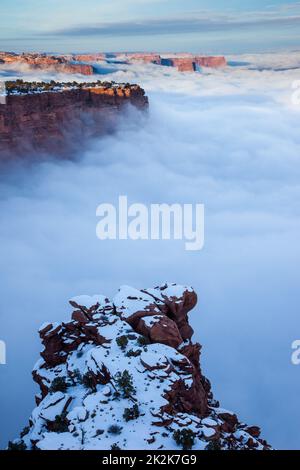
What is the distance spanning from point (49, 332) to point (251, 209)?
81.4 meters

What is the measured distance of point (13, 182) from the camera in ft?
237

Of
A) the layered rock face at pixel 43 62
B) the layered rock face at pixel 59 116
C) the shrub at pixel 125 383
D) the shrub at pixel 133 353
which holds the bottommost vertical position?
the shrub at pixel 125 383

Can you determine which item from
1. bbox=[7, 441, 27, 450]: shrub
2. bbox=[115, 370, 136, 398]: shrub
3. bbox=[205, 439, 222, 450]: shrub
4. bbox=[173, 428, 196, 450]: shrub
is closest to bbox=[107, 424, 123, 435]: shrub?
bbox=[115, 370, 136, 398]: shrub

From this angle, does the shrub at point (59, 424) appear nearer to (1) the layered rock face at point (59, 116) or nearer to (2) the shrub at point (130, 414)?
(2) the shrub at point (130, 414)

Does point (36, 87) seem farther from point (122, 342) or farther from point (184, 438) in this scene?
point (184, 438)

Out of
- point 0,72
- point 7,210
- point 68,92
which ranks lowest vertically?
point 7,210

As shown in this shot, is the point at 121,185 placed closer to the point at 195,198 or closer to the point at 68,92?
the point at 195,198

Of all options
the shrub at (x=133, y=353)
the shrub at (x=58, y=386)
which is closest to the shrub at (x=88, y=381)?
the shrub at (x=58, y=386)

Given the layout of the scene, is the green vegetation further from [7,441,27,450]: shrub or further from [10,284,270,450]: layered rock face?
[7,441,27,450]: shrub

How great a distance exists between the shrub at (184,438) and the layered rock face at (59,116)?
5173cm

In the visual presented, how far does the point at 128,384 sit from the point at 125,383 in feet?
0.44

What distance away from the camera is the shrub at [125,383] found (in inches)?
790

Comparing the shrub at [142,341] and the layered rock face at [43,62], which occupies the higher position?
the layered rock face at [43,62]

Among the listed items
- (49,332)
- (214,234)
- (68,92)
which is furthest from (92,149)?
(49,332)
